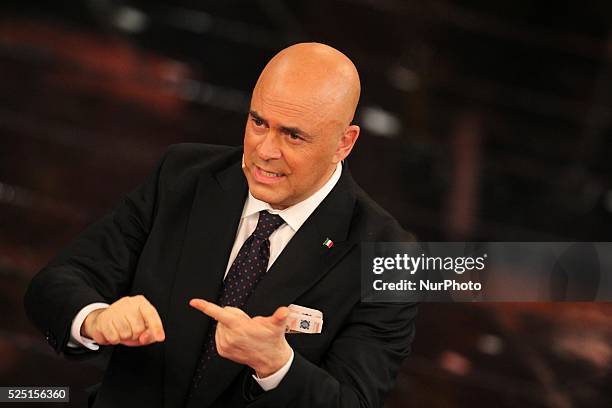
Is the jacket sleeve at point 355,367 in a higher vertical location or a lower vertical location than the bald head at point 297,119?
lower

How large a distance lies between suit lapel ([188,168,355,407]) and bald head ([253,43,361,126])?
0.72 ft

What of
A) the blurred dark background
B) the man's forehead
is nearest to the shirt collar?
the man's forehead

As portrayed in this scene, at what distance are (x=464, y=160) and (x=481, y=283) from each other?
2.06m

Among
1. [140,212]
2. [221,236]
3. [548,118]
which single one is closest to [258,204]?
[221,236]

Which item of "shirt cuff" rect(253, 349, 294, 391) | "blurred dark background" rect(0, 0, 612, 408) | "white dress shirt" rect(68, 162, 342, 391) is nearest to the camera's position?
"shirt cuff" rect(253, 349, 294, 391)

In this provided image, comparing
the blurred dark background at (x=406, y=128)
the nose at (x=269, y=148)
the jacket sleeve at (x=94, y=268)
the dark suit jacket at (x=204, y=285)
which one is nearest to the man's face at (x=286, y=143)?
the nose at (x=269, y=148)

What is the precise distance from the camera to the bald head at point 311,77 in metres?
1.85

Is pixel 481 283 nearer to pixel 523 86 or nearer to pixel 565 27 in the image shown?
pixel 523 86

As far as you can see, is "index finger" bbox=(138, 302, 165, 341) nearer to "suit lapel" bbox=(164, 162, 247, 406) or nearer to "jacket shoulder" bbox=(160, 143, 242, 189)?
"suit lapel" bbox=(164, 162, 247, 406)

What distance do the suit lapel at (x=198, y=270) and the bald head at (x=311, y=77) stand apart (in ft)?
0.84

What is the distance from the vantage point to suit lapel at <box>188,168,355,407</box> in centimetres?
194

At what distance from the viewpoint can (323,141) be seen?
6.30 feet

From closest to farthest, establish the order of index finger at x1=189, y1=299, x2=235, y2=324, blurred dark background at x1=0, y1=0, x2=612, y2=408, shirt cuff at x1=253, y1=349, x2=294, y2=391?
index finger at x1=189, y1=299, x2=235, y2=324 < shirt cuff at x1=253, y1=349, x2=294, y2=391 < blurred dark background at x1=0, y1=0, x2=612, y2=408

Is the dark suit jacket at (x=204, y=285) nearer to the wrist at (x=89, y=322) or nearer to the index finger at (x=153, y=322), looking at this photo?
the wrist at (x=89, y=322)
